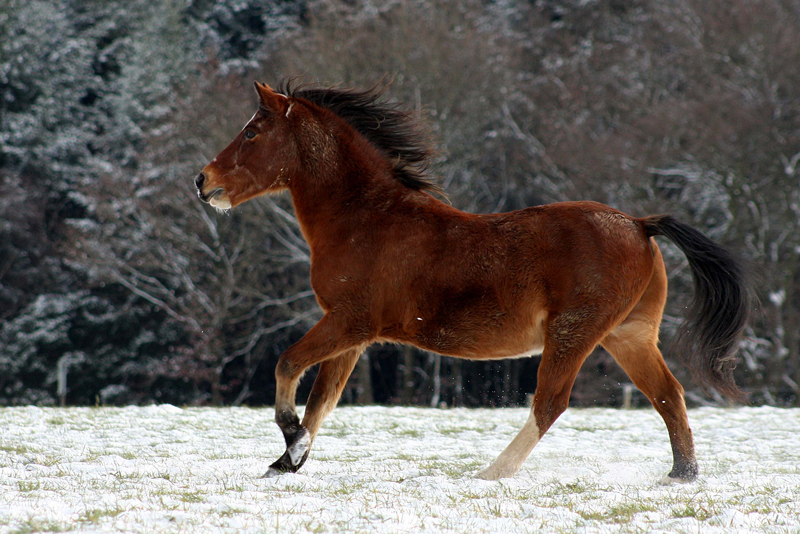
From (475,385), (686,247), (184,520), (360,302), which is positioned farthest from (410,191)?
(475,385)

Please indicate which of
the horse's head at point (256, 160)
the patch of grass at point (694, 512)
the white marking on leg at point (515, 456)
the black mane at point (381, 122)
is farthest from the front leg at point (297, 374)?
the patch of grass at point (694, 512)

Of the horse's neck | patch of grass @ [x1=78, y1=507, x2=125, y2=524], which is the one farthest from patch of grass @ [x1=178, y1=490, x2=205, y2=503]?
the horse's neck

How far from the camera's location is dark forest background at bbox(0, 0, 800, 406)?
→ 21375 mm

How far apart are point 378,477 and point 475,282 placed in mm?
1454

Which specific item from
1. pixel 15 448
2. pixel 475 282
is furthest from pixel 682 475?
pixel 15 448

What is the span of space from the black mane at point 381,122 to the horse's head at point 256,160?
38cm

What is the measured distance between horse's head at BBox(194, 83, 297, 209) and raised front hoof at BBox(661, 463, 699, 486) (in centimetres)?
350

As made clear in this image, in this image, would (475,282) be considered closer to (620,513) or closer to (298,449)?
(298,449)

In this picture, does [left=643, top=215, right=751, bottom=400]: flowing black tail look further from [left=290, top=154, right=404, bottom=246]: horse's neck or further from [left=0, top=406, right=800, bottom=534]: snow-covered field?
[left=290, top=154, right=404, bottom=246]: horse's neck

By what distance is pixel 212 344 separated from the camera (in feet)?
82.8

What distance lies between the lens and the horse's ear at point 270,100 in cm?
595

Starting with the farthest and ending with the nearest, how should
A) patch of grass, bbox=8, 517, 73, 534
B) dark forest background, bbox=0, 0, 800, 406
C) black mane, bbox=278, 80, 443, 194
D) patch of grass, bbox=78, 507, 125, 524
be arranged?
dark forest background, bbox=0, 0, 800, 406, black mane, bbox=278, 80, 443, 194, patch of grass, bbox=78, 507, 125, 524, patch of grass, bbox=8, 517, 73, 534

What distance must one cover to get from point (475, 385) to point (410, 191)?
1998cm

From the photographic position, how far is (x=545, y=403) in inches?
205
